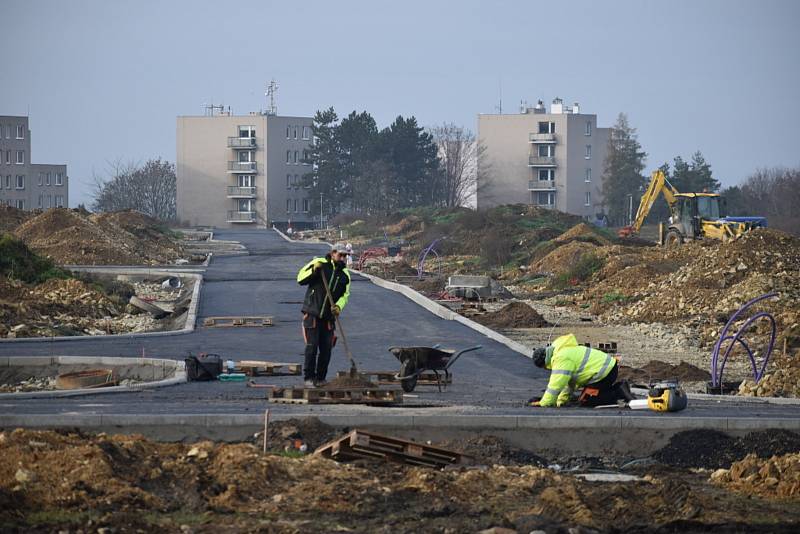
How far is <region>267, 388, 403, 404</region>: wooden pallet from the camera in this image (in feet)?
45.4

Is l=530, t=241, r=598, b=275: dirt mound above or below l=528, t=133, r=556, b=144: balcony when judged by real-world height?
below

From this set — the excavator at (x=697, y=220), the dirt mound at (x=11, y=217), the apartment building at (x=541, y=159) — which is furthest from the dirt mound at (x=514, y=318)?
the apartment building at (x=541, y=159)

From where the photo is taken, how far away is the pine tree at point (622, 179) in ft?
390

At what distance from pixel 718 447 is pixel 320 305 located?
5.18 meters

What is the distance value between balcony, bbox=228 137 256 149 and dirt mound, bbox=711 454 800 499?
11028cm

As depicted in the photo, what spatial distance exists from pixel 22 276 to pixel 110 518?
25.4m

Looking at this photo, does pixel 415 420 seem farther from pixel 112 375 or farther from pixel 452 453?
pixel 112 375

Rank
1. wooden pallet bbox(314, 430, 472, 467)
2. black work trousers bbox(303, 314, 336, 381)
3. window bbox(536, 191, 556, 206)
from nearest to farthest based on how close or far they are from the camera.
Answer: wooden pallet bbox(314, 430, 472, 467), black work trousers bbox(303, 314, 336, 381), window bbox(536, 191, 556, 206)

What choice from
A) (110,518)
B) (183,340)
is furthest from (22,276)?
(110,518)

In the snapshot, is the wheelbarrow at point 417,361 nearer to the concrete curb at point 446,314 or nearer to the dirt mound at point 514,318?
the concrete curb at point 446,314

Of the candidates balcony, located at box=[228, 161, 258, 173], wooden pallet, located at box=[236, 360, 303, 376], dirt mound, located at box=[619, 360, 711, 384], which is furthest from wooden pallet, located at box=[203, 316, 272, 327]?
balcony, located at box=[228, 161, 258, 173]

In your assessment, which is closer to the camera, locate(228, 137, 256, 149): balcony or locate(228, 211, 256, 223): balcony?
locate(228, 137, 256, 149): balcony

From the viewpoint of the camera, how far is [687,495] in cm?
966

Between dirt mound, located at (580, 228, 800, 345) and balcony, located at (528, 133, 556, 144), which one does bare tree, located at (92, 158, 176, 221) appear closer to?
balcony, located at (528, 133, 556, 144)
